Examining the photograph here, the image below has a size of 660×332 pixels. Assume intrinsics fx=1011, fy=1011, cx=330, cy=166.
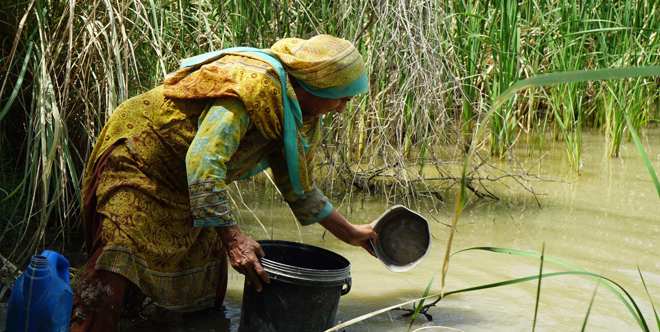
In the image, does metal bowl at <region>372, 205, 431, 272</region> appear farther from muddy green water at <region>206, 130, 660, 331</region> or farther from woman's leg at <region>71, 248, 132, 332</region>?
woman's leg at <region>71, 248, 132, 332</region>

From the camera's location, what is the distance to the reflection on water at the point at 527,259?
11.3ft

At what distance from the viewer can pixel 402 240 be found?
327cm

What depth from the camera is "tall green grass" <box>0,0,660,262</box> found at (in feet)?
11.0

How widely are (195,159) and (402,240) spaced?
861 mm

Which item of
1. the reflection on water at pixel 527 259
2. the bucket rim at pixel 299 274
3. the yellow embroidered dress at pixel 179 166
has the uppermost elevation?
the yellow embroidered dress at pixel 179 166

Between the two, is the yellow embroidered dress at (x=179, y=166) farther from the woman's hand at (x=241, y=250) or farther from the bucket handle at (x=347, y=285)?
the bucket handle at (x=347, y=285)

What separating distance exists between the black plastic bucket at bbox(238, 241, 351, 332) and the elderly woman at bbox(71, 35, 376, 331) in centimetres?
7

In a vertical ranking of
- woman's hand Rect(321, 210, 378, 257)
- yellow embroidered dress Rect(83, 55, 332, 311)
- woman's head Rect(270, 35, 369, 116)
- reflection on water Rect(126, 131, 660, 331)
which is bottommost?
reflection on water Rect(126, 131, 660, 331)

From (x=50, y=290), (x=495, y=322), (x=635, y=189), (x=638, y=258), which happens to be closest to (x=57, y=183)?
(x=50, y=290)

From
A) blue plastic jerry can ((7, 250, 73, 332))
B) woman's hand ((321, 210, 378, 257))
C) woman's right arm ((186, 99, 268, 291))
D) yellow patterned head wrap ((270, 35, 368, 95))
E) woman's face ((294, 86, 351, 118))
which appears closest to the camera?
blue plastic jerry can ((7, 250, 73, 332))

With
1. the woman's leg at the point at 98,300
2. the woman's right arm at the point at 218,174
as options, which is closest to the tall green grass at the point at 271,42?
the woman's leg at the point at 98,300

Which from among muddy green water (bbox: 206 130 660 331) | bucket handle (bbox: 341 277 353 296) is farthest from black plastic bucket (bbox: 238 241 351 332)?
muddy green water (bbox: 206 130 660 331)

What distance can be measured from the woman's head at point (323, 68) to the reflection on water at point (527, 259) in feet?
2.79

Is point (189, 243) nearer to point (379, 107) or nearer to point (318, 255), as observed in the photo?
point (318, 255)
